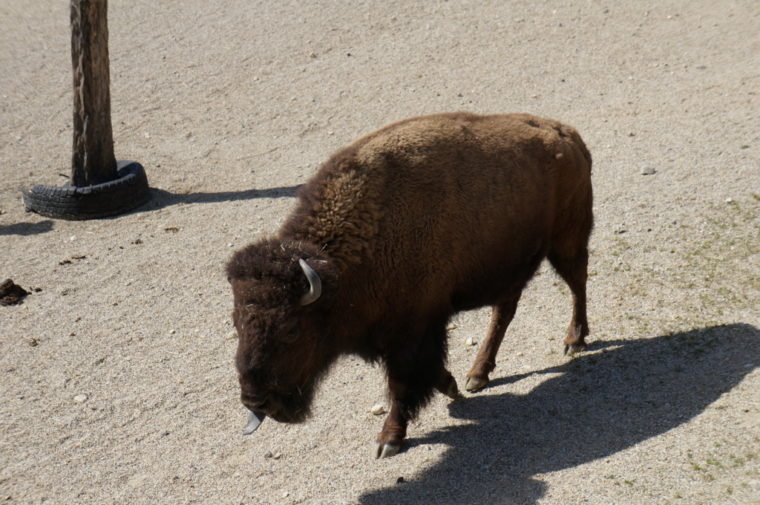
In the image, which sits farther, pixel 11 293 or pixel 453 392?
pixel 11 293

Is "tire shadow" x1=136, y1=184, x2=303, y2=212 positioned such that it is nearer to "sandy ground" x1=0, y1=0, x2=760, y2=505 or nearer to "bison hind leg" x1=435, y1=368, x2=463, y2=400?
"sandy ground" x1=0, y1=0, x2=760, y2=505

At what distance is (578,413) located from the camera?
5.28m

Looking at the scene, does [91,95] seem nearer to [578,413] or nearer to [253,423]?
[253,423]

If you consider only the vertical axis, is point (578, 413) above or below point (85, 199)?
below

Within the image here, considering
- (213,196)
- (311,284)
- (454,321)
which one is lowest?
(454,321)

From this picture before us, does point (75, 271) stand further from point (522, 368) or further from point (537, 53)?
point (537, 53)

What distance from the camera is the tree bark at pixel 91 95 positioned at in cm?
932

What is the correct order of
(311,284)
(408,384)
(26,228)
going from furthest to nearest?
(26,228)
(408,384)
(311,284)

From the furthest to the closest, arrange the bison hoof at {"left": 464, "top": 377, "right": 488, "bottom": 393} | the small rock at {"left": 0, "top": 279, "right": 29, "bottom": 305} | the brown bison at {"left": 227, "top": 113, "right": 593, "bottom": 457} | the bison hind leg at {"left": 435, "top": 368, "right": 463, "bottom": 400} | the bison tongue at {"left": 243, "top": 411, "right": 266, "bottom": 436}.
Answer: the small rock at {"left": 0, "top": 279, "right": 29, "bottom": 305}, the bison hoof at {"left": 464, "top": 377, "right": 488, "bottom": 393}, the bison hind leg at {"left": 435, "top": 368, "right": 463, "bottom": 400}, the bison tongue at {"left": 243, "top": 411, "right": 266, "bottom": 436}, the brown bison at {"left": 227, "top": 113, "right": 593, "bottom": 457}

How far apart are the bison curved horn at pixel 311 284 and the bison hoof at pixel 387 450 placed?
49.2 inches

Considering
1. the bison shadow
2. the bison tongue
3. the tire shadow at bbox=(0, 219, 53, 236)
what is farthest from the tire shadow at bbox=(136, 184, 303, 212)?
the bison tongue

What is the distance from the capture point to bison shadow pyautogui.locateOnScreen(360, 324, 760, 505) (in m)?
4.72

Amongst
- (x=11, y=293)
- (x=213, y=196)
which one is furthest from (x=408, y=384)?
(x=213, y=196)

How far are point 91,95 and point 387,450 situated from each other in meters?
6.31
